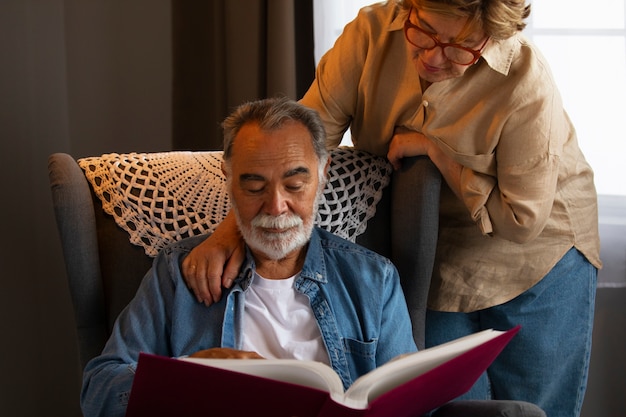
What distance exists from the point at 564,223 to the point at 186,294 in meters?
0.94

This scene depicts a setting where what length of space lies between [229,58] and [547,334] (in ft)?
4.32

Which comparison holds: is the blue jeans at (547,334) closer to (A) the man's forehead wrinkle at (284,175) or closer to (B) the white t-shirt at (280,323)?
(B) the white t-shirt at (280,323)

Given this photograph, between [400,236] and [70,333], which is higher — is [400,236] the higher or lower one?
the higher one

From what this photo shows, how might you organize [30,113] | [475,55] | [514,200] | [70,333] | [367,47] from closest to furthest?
[475,55] → [514,200] → [367,47] → [30,113] → [70,333]

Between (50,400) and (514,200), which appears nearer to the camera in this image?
(514,200)

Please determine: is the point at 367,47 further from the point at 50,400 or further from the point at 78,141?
the point at 50,400

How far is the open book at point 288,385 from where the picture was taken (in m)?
1.26

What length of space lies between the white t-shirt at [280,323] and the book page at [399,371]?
0.43 meters

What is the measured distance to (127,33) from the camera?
110 inches

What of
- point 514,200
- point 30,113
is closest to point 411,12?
point 514,200

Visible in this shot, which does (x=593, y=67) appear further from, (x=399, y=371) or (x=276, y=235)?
(x=399, y=371)

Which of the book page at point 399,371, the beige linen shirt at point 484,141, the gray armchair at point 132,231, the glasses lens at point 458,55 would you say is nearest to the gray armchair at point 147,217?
the gray armchair at point 132,231

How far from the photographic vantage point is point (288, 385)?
4.09ft

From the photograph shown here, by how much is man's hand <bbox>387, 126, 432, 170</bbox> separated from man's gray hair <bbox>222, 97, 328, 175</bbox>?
27cm
